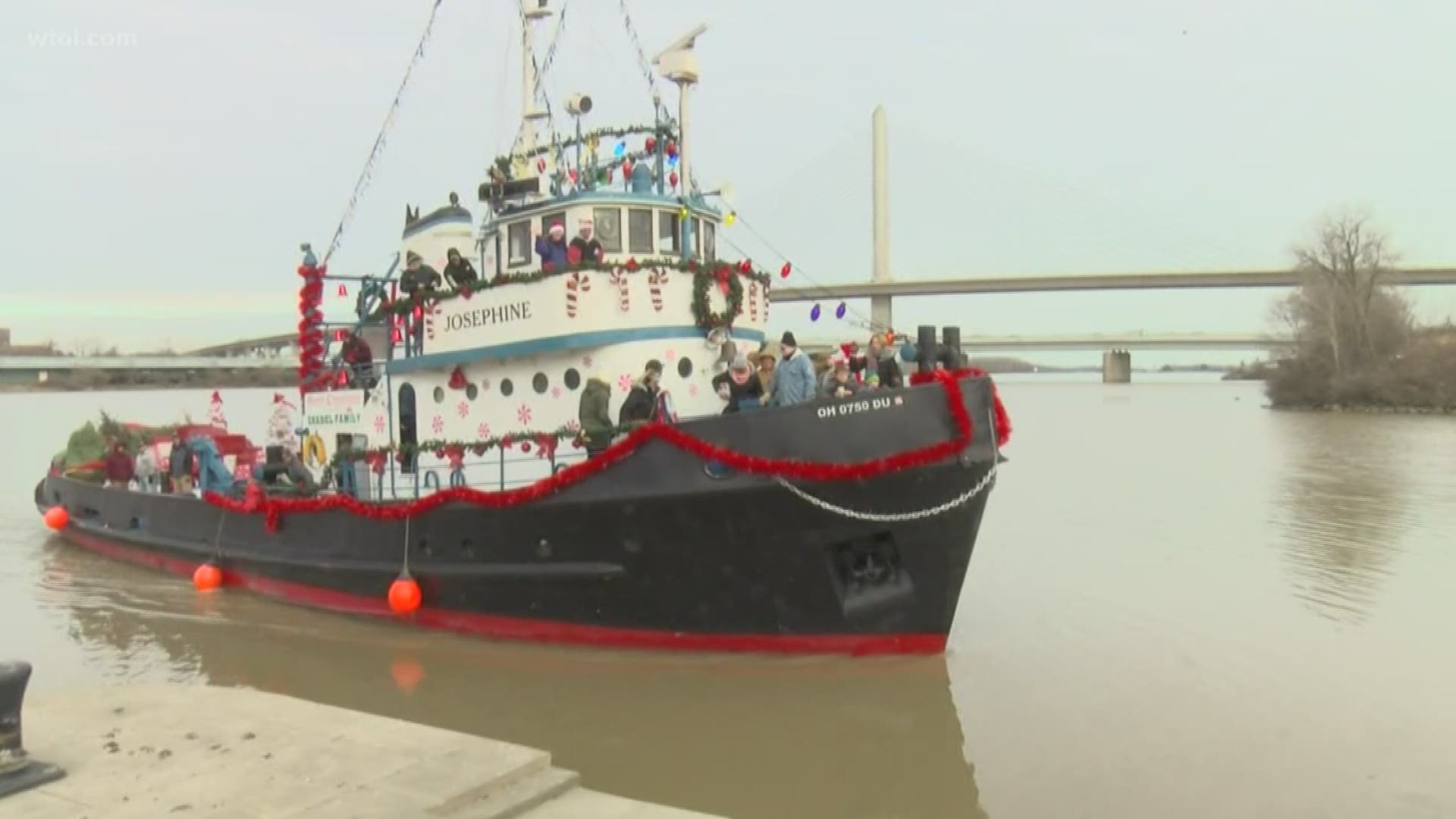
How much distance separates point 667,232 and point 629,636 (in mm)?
3780

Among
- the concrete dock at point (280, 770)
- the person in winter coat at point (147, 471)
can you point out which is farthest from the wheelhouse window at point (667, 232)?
the person in winter coat at point (147, 471)

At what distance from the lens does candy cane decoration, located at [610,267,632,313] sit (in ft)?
31.1

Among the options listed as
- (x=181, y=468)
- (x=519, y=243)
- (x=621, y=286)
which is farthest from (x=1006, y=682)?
(x=181, y=468)

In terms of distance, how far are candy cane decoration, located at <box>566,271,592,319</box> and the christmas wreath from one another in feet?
3.26

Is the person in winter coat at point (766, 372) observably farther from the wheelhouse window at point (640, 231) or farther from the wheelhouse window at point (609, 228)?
the wheelhouse window at point (609, 228)

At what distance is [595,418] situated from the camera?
29.5ft

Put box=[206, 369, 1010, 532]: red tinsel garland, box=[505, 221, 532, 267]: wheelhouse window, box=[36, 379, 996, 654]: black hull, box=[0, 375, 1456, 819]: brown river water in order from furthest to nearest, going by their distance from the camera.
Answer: box=[505, 221, 532, 267]: wheelhouse window < box=[36, 379, 996, 654]: black hull < box=[206, 369, 1010, 532]: red tinsel garland < box=[0, 375, 1456, 819]: brown river water

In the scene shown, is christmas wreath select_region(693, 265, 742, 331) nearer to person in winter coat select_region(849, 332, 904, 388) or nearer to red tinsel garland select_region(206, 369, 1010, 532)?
person in winter coat select_region(849, 332, 904, 388)

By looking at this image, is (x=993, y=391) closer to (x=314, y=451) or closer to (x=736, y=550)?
(x=736, y=550)

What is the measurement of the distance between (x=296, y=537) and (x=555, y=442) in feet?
11.3

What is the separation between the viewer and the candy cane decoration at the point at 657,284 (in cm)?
962

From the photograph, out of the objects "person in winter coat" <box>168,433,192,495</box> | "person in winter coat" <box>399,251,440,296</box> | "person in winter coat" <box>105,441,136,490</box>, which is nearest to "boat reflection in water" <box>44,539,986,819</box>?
"person in winter coat" <box>168,433,192,495</box>

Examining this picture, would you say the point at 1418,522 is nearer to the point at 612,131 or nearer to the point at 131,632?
the point at 612,131

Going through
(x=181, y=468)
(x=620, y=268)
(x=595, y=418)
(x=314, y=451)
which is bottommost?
(x=181, y=468)
